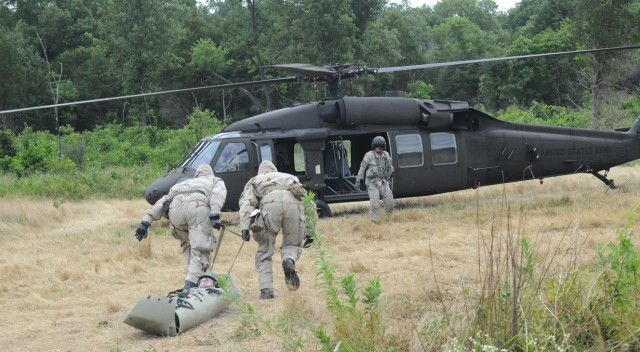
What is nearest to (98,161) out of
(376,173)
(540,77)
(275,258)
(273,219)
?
(376,173)

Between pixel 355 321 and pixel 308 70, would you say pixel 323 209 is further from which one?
pixel 355 321

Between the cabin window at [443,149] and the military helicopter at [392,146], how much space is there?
19mm

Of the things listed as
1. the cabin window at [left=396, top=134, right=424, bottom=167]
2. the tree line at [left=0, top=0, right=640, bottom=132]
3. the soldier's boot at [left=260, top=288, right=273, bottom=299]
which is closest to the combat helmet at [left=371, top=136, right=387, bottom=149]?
the cabin window at [left=396, top=134, right=424, bottom=167]

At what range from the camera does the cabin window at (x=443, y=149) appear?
14.9 m

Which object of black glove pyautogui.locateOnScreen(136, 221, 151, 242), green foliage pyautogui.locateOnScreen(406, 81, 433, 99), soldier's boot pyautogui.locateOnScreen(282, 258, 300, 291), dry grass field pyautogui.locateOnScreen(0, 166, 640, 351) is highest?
green foliage pyautogui.locateOnScreen(406, 81, 433, 99)

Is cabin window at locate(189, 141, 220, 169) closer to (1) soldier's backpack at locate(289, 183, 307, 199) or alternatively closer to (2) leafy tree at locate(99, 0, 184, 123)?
(1) soldier's backpack at locate(289, 183, 307, 199)

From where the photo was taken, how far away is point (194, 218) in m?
8.41

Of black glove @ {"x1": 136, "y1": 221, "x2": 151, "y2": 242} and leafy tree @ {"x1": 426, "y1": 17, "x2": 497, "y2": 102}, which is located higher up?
leafy tree @ {"x1": 426, "y1": 17, "x2": 497, "y2": 102}

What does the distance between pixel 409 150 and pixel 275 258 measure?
4611 millimetres

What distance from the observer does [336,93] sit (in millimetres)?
14641

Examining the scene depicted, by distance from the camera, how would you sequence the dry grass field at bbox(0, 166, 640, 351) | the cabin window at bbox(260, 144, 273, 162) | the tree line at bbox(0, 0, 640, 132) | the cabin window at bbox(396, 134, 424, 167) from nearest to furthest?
1. the dry grass field at bbox(0, 166, 640, 351)
2. the cabin window at bbox(260, 144, 273, 162)
3. the cabin window at bbox(396, 134, 424, 167)
4. the tree line at bbox(0, 0, 640, 132)

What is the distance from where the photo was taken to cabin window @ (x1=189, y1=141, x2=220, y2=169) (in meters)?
13.9

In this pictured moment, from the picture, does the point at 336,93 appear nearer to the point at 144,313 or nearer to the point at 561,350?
the point at 144,313

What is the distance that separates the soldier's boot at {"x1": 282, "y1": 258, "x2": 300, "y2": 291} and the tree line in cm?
2477
